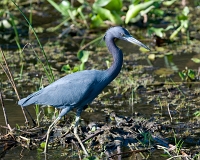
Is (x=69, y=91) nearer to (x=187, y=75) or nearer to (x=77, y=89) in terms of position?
(x=77, y=89)

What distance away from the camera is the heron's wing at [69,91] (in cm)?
519

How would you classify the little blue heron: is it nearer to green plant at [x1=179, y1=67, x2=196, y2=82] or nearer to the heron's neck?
the heron's neck

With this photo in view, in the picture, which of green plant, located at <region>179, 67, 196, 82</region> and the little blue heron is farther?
green plant, located at <region>179, 67, 196, 82</region>

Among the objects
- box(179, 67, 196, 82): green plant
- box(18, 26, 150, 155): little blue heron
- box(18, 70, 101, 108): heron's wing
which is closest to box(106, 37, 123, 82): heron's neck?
box(18, 26, 150, 155): little blue heron

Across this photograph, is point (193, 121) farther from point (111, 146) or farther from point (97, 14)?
point (97, 14)

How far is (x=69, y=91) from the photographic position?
17.1 ft

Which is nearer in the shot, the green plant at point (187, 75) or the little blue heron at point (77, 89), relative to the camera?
the little blue heron at point (77, 89)

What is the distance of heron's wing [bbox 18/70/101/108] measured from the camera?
5.19 metres

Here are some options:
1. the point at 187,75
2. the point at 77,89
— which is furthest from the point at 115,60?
the point at 187,75

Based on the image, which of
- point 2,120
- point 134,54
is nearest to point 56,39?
point 134,54

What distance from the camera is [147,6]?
8586mm

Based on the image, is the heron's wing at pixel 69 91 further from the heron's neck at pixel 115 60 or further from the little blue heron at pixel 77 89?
the heron's neck at pixel 115 60

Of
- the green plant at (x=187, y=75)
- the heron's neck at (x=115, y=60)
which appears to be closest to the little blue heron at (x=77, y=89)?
the heron's neck at (x=115, y=60)

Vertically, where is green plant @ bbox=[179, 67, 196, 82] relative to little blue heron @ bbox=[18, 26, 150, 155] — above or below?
below
